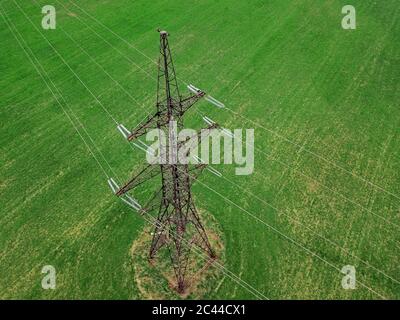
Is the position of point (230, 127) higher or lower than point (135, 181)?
higher

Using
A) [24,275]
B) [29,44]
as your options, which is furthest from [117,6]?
[24,275]

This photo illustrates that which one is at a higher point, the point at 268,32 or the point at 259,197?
the point at 268,32

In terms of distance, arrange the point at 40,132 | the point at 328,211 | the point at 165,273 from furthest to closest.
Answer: the point at 40,132
the point at 328,211
the point at 165,273

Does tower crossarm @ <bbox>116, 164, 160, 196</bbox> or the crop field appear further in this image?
the crop field

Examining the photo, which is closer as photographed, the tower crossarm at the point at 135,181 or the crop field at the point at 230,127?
the tower crossarm at the point at 135,181

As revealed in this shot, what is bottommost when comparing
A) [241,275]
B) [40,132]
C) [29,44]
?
[241,275]

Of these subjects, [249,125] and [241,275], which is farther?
[249,125]

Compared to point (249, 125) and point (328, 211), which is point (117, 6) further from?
point (328, 211)

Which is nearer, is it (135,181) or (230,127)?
(135,181)
